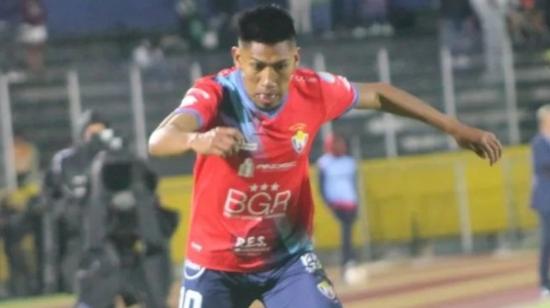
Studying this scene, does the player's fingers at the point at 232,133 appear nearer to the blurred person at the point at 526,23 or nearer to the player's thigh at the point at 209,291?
the player's thigh at the point at 209,291

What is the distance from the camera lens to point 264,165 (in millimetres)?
7625

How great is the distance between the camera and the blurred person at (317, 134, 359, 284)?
74.8 ft

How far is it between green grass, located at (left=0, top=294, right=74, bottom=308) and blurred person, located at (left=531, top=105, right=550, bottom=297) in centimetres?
566

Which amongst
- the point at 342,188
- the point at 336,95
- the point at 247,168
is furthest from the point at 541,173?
the point at 247,168

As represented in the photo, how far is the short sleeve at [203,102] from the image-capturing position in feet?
24.1

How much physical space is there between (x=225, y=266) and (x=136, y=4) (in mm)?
22033

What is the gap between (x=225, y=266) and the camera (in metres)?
7.88

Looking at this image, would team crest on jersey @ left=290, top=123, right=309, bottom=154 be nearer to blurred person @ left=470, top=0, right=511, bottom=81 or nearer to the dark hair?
the dark hair

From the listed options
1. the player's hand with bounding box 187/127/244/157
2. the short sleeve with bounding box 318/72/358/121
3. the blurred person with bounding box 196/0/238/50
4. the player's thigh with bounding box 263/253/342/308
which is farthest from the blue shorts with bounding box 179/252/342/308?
the blurred person with bounding box 196/0/238/50

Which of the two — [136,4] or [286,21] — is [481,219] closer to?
[136,4]

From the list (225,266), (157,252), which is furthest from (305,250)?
(157,252)

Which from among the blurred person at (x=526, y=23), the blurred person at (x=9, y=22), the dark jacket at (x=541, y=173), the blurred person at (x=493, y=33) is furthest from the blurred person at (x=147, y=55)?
the dark jacket at (x=541, y=173)

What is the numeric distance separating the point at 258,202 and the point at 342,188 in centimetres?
1531

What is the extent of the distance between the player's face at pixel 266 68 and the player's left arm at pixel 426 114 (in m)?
0.69
